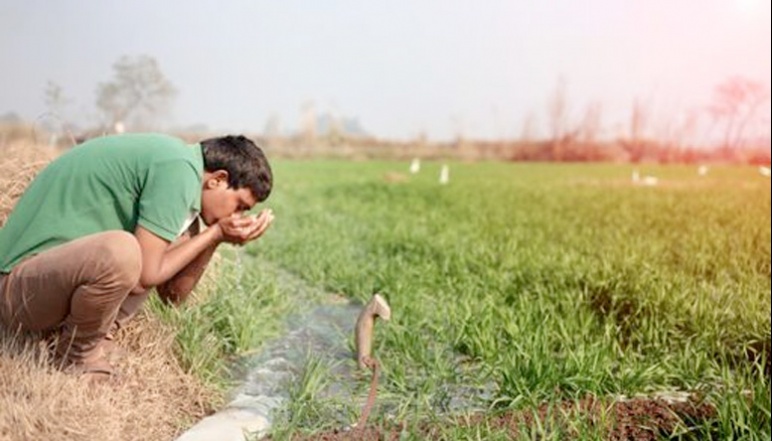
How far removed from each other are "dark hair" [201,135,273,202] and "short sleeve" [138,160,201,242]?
138 millimetres

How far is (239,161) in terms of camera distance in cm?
317

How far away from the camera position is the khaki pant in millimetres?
2922

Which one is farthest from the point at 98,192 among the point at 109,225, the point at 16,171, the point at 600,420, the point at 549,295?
the point at 549,295

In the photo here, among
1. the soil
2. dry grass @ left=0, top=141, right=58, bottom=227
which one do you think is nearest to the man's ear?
the soil

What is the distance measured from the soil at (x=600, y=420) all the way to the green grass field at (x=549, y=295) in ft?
0.20

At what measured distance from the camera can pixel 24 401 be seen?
2.85 metres

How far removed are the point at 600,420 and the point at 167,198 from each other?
1.67 meters

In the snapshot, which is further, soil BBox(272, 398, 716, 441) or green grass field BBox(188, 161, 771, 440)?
green grass field BBox(188, 161, 771, 440)

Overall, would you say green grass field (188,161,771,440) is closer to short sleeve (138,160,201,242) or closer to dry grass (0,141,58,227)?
short sleeve (138,160,201,242)

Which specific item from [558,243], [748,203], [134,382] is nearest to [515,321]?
[134,382]

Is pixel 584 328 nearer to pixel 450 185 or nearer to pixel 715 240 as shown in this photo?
pixel 715 240

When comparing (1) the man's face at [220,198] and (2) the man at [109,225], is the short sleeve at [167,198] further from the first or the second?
(1) the man's face at [220,198]

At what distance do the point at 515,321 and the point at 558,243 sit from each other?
124 inches

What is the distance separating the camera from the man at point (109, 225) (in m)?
2.96
